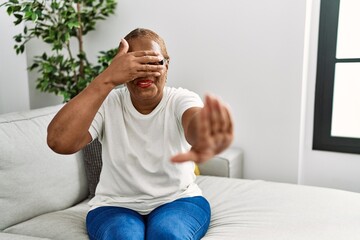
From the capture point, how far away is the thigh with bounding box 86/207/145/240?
116 cm

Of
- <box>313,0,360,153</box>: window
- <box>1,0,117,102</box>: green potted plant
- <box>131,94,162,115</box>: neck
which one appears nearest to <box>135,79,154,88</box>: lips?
<box>131,94,162,115</box>: neck

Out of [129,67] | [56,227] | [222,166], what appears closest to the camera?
[129,67]

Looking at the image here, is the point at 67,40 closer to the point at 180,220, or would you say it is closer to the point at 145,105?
the point at 145,105

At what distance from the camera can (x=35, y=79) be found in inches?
104

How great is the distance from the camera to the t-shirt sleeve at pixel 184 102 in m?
1.20

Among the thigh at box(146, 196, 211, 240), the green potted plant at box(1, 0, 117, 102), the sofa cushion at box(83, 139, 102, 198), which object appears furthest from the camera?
the green potted plant at box(1, 0, 117, 102)

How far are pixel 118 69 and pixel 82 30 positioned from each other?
1562 millimetres

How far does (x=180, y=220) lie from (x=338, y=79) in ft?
4.86

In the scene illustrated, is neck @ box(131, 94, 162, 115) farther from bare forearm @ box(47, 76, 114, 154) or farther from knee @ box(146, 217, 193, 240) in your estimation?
knee @ box(146, 217, 193, 240)

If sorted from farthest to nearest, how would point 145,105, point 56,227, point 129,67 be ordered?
point 56,227 → point 145,105 → point 129,67

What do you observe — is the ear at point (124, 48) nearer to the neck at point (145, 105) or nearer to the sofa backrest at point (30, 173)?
the neck at point (145, 105)

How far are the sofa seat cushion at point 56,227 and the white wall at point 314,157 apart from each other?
4.53ft

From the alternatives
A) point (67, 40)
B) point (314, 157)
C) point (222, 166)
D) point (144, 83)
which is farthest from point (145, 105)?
point (314, 157)

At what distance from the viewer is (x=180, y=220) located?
47.9 inches
